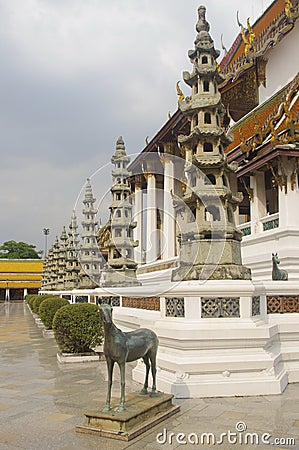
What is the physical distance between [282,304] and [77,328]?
14.8 ft

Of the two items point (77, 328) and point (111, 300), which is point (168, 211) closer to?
point (111, 300)

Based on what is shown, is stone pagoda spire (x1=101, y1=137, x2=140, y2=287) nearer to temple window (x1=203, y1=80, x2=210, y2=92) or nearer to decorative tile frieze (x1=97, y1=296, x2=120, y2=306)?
decorative tile frieze (x1=97, y1=296, x2=120, y2=306)

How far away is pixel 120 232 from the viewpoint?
614 inches

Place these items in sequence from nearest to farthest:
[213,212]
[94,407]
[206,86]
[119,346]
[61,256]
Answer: [119,346] < [94,407] < [213,212] < [206,86] < [61,256]

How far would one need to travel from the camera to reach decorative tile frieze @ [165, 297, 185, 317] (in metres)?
7.51

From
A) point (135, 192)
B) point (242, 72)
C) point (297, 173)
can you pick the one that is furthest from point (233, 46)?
point (297, 173)

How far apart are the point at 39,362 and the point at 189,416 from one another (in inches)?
225

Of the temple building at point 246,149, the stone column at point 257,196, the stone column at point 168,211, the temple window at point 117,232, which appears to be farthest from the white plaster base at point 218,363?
the stone column at point 168,211

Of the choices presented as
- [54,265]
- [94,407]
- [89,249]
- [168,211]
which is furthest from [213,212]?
[54,265]

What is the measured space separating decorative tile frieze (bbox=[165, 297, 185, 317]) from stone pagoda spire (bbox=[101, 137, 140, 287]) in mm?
6279

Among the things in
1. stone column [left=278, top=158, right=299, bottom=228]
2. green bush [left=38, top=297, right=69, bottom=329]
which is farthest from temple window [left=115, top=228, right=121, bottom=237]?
stone column [left=278, top=158, right=299, bottom=228]

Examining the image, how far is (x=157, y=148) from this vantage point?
2511cm

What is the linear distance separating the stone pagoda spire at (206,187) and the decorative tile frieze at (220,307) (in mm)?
427

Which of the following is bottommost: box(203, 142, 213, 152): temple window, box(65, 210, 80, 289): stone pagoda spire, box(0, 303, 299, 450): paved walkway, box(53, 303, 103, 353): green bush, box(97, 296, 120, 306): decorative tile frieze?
box(0, 303, 299, 450): paved walkway
